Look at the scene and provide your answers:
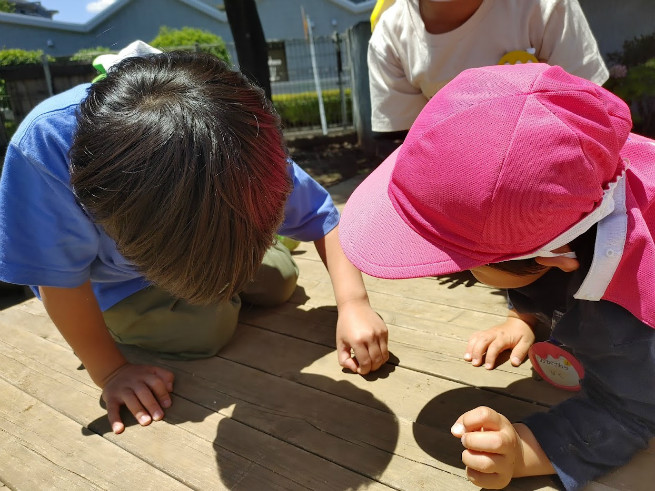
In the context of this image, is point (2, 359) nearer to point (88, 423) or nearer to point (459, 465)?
point (88, 423)

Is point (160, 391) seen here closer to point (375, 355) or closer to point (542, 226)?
point (375, 355)

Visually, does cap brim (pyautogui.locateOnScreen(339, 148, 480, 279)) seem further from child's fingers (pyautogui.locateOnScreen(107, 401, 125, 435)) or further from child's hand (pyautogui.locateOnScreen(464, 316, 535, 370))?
child's fingers (pyautogui.locateOnScreen(107, 401, 125, 435))

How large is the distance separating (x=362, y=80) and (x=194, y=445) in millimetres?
4736

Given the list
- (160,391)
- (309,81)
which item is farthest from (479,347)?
(309,81)

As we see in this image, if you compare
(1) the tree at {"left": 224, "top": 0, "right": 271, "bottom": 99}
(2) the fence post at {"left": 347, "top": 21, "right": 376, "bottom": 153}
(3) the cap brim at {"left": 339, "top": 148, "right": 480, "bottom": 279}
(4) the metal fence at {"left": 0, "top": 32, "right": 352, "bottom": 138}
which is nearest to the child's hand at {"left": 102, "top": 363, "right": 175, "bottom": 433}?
(3) the cap brim at {"left": 339, "top": 148, "right": 480, "bottom": 279}

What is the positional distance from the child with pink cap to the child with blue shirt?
22 cm

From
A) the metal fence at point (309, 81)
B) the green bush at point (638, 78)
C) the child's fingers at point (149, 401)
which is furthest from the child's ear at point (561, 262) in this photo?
the metal fence at point (309, 81)

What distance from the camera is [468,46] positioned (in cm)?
168

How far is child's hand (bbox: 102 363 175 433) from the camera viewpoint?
4.19 ft

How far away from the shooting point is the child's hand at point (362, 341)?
4.23ft

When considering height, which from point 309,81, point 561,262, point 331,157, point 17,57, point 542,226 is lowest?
point 331,157

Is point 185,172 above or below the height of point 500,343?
above

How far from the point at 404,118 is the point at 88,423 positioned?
1327 mm

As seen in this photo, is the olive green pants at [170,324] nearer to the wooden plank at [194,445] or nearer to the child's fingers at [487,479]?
the wooden plank at [194,445]
